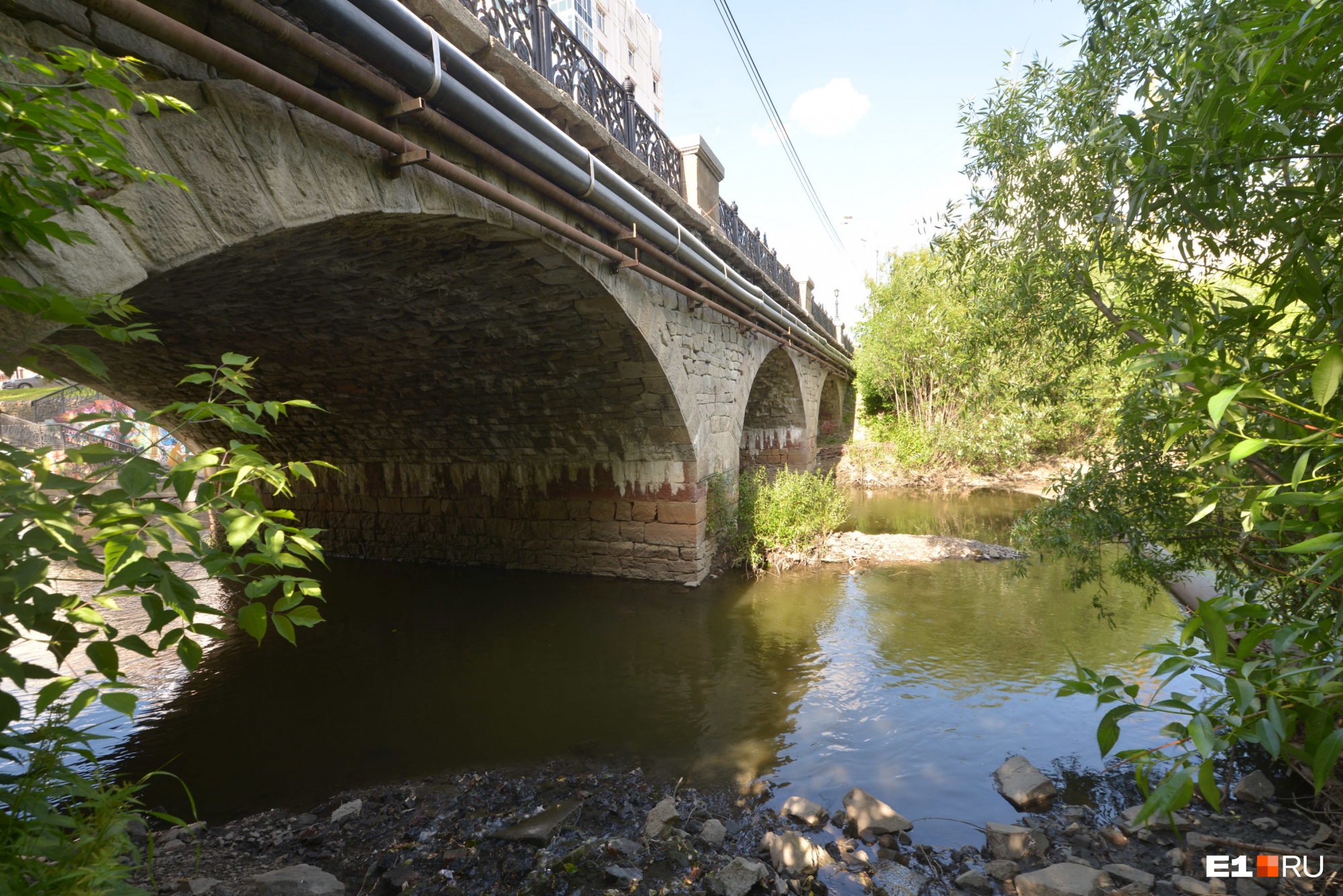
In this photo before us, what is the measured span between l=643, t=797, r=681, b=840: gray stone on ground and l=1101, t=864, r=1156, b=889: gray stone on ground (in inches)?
70.8

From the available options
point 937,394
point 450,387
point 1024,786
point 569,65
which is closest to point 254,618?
point 1024,786

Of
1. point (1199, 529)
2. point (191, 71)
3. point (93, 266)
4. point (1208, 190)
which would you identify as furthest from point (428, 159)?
point (1199, 529)

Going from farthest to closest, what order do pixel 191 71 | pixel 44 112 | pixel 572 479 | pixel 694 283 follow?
pixel 572 479 → pixel 694 283 → pixel 191 71 → pixel 44 112

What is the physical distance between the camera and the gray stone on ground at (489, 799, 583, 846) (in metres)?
3.05

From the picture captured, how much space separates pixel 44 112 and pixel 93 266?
977 mm

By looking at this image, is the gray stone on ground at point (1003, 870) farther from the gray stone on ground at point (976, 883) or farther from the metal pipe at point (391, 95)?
the metal pipe at point (391, 95)

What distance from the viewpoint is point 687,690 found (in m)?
4.99

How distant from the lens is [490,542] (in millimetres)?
8805

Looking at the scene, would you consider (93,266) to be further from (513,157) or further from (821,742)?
(821,742)

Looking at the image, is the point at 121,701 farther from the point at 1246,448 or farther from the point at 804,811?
the point at 804,811

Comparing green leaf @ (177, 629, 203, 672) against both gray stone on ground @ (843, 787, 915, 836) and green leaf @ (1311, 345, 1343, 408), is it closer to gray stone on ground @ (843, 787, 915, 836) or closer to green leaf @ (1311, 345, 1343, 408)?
green leaf @ (1311, 345, 1343, 408)

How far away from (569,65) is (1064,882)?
17.9ft

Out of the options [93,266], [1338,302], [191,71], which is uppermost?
[191,71]

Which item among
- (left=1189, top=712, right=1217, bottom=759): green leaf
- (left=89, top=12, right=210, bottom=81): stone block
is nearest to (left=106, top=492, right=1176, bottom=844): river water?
(left=1189, top=712, right=1217, bottom=759): green leaf
